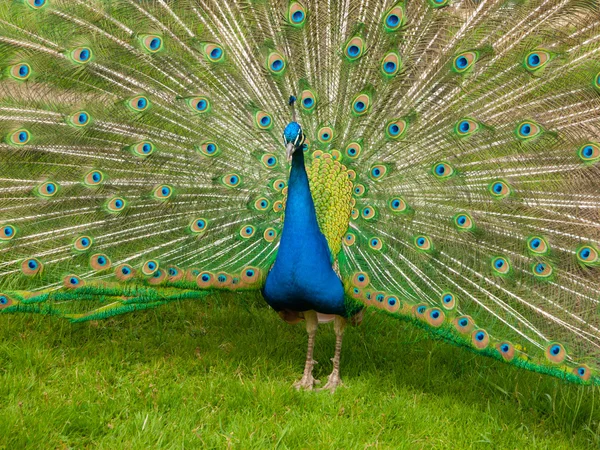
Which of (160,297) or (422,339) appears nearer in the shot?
(160,297)

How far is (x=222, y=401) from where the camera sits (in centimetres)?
351

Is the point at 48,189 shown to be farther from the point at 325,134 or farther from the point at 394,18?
the point at 394,18

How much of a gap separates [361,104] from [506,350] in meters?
1.45

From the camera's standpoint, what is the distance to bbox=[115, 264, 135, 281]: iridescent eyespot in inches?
135

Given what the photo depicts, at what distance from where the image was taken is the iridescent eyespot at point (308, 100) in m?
3.47

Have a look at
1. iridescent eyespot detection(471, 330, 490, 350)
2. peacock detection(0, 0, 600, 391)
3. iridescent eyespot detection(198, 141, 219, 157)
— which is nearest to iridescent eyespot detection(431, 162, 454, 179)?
peacock detection(0, 0, 600, 391)

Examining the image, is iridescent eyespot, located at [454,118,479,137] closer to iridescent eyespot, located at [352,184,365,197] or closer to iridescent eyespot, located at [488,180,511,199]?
iridescent eyespot, located at [488,180,511,199]

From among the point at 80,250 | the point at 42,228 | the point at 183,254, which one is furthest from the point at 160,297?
the point at 42,228

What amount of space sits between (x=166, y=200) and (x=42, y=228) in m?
0.70

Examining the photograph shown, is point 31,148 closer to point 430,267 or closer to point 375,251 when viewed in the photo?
point 375,251

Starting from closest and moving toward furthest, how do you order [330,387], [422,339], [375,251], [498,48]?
[498,48] → [375,251] → [330,387] → [422,339]

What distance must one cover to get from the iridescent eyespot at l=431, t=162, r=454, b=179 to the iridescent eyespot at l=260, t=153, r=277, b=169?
2.86 ft

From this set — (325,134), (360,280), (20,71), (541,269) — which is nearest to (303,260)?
(360,280)

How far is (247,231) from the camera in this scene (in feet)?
11.7
